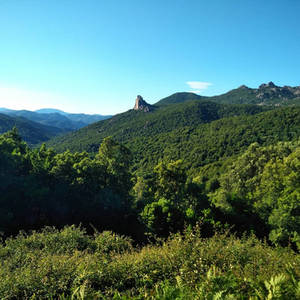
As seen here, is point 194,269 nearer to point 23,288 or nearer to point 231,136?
point 23,288

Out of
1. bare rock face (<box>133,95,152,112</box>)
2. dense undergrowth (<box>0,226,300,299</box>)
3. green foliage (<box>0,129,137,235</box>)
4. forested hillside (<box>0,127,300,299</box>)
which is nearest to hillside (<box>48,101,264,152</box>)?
bare rock face (<box>133,95,152,112</box>)

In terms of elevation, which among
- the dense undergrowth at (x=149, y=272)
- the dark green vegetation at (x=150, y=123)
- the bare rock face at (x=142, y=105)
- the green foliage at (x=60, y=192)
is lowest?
the green foliage at (x=60, y=192)

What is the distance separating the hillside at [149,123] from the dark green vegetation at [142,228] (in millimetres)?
60333

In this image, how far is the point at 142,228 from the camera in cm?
1511

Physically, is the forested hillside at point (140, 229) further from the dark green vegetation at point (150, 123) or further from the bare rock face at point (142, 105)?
the bare rock face at point (142, 105)

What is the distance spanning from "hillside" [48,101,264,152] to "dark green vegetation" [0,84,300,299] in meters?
60.3

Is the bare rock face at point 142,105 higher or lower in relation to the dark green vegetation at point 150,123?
higher

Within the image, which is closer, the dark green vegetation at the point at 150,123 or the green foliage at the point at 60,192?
the green foliage at the point at 60,192

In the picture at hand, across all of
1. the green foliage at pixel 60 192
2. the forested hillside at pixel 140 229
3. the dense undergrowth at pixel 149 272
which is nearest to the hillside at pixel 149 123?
the green foliage at pixel 60 192

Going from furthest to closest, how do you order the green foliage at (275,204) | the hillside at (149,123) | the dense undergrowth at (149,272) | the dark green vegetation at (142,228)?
the hillside at (149,123)
the green foliage at (275,204)
the dark green vegetation at (142,228)
the dense undergrowth at (149,272)

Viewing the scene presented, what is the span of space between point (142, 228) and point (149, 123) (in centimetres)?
8807

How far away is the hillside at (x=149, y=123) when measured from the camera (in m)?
92.6

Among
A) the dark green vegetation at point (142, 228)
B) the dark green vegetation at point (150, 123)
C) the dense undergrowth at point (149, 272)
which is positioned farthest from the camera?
the dark green vegetation at point (150, 123)

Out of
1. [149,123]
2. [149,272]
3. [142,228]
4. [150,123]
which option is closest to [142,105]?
[149,123]
